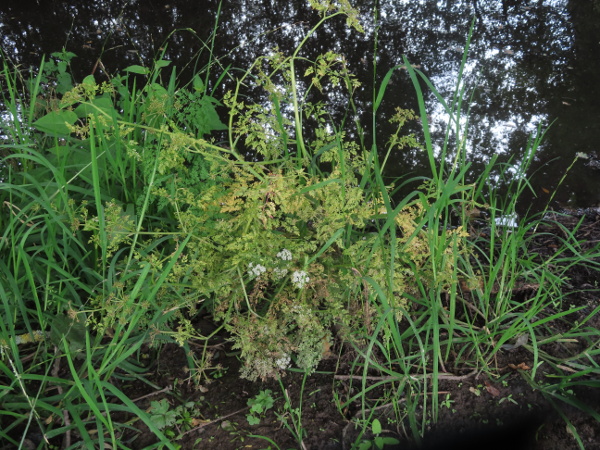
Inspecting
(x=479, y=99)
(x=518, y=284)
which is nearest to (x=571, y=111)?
(x=479, y=99)

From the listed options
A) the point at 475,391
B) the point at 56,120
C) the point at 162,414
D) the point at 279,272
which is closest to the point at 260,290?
the point at 279,272

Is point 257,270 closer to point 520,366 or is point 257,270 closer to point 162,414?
point 162,414

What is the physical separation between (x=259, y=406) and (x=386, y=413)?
0.40 meters

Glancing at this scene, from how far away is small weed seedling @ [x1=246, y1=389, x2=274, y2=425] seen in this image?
5.47 feet

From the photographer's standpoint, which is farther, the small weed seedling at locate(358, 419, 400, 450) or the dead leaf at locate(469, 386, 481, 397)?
the dead leaf at locate(469, 386, 481, 397)

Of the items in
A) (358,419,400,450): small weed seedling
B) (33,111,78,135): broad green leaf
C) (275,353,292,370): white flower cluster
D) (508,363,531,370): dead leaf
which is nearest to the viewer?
(358,419,400,450): small weed seedling

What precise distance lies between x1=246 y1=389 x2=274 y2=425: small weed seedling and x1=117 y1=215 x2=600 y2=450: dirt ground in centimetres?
2

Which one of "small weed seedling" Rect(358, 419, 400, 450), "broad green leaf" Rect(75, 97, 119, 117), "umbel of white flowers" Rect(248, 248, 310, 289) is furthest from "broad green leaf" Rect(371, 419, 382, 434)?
"broad green leaf" Rect(75, 97, 119, 117)

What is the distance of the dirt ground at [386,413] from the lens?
162 centimetres

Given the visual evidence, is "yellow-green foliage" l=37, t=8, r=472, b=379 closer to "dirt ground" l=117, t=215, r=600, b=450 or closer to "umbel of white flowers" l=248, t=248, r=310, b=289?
"umbel of white flowers" l=248, t=248, r=310, b=289

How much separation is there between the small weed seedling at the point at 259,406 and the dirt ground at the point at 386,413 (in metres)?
0.02

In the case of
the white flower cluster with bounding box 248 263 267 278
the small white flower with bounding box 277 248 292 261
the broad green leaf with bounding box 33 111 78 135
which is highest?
the broad green leaf with bounding box 33 111 78 135

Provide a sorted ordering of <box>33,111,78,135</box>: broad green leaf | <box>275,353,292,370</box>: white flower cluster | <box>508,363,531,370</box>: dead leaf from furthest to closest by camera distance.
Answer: <box>33,111,78,135</box>: broad green leaf → <box>508,363,531,370</box>: dead leaf → <box>275,353,292,370</box>: white flower cluster

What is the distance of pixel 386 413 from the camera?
5.54 ft
